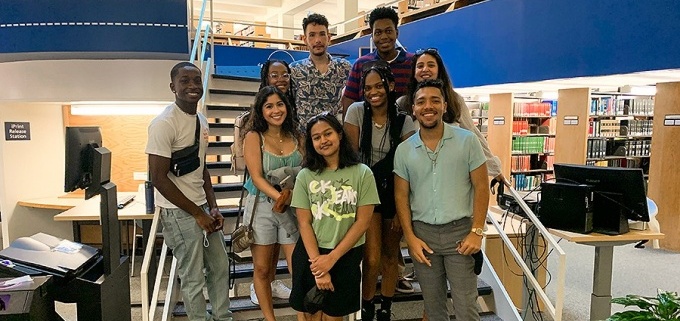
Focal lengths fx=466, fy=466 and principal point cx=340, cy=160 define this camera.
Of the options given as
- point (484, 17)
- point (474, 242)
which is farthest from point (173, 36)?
point (484, 17)

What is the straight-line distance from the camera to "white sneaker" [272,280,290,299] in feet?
9.97

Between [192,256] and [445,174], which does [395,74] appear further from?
[192,256]

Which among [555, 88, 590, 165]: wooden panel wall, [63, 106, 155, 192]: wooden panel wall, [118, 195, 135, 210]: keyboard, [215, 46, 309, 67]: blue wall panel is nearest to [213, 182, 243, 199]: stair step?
[118, 195, 135, 210]: keyboard

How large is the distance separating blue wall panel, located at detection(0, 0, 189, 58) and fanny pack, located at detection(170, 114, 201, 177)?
2.30 metres

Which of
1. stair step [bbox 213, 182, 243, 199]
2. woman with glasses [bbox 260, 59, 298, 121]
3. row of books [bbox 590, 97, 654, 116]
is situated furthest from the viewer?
row of books [bbox 590, 97, 654, 116]

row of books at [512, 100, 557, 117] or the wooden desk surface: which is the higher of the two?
row of books at [512, 100, 557, 117]

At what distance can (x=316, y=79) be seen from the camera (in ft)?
9.52

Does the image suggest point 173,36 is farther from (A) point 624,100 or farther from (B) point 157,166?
(A) point 624,100

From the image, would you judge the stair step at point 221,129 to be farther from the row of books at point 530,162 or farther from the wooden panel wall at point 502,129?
the row of books at point 530,162

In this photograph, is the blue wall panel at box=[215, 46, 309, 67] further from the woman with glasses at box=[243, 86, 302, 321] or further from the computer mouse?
the woman with glasses at box=[243, 86, 302, 321]

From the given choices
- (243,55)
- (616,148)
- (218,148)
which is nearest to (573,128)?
(616,148)

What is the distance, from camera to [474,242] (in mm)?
2131

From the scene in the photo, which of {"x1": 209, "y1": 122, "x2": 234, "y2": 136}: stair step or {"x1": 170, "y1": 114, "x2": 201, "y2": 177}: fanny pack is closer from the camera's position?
{"x1": 170, "y1": 114, "x2": 201, "y2": 177}: fanny pack

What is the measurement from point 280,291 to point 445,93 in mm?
1684
